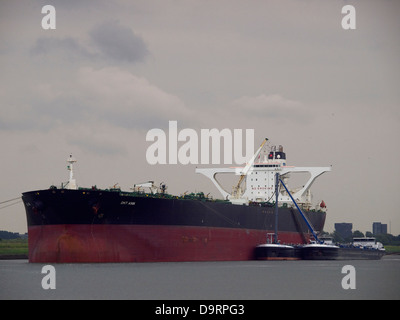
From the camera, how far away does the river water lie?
3078cm

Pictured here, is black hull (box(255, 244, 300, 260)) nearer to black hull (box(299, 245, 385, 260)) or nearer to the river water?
black hull (box(299, 245, 385, 260))

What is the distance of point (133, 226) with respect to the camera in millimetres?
46375

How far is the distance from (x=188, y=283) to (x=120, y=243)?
12.0 metres

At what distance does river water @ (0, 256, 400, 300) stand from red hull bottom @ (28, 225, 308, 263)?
2.68 ft

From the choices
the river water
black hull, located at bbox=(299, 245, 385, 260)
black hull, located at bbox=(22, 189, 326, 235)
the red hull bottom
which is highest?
black hull, located at bbox=(22, 189, 326, 235)

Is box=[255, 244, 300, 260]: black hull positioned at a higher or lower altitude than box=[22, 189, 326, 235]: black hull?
lower

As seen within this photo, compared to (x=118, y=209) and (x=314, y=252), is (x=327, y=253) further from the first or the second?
(x=118, y=209)

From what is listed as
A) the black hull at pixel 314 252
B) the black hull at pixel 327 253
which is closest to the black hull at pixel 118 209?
the black hull at pixel 314 252

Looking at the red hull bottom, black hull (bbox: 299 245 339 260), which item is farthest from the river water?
black hull (bbox: 299 245 339 260)

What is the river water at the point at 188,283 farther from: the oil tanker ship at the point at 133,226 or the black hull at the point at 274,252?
the black hull at the point at 274,252

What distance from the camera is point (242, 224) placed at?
5703 cm
